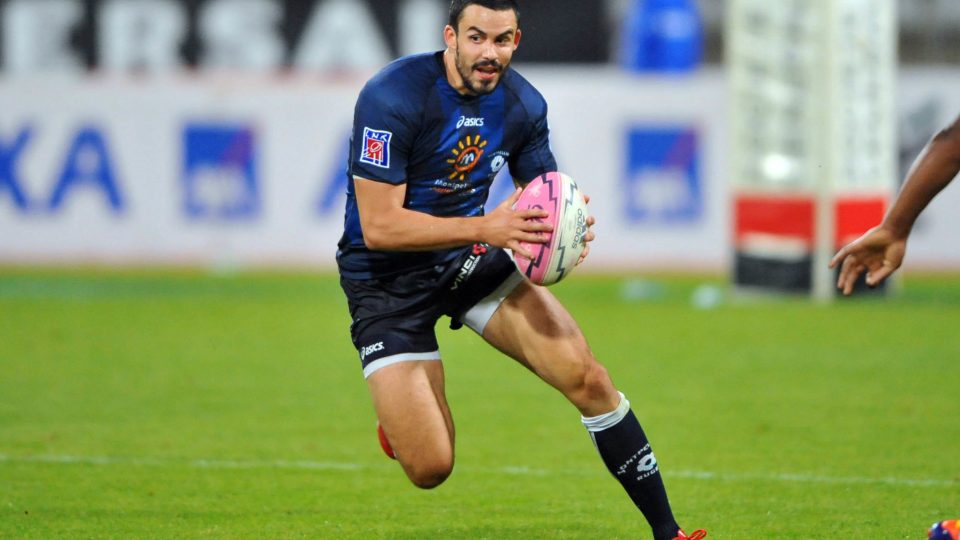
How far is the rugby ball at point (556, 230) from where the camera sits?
565 cm

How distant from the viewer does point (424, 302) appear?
6.20m

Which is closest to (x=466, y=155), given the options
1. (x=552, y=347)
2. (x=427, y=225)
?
(x=427, y=225)

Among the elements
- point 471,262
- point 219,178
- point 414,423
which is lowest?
point 219,178

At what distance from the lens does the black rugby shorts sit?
241 inches

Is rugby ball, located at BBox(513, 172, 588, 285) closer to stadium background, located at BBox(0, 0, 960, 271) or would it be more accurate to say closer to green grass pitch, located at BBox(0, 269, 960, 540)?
green grass pitch, located at BBox(0, 269, 960, 540)

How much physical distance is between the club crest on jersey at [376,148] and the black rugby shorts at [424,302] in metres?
0.58

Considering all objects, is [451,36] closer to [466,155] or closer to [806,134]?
[466,155]

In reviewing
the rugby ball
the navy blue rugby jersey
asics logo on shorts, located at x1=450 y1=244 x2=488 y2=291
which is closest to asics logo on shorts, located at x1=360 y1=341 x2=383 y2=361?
the navy blue rugby jersey

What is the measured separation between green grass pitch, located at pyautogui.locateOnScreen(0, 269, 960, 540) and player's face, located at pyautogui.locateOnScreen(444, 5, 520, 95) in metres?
1.78

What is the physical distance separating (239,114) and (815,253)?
6346 mm

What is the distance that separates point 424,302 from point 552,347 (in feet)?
2.14

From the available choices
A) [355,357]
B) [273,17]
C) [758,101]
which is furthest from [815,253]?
[273,17]

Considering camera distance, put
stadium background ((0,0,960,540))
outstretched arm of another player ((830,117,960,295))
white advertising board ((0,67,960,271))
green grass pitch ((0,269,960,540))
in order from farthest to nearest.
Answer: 1. white advertising board ((0,67,960,271))
2. stadium background ((0,0,960,540))
3. green grass pitch ((0,269,960,540))
4. outstretched arm of another player ((830,117,960,295))

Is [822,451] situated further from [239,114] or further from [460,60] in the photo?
[239,114]
